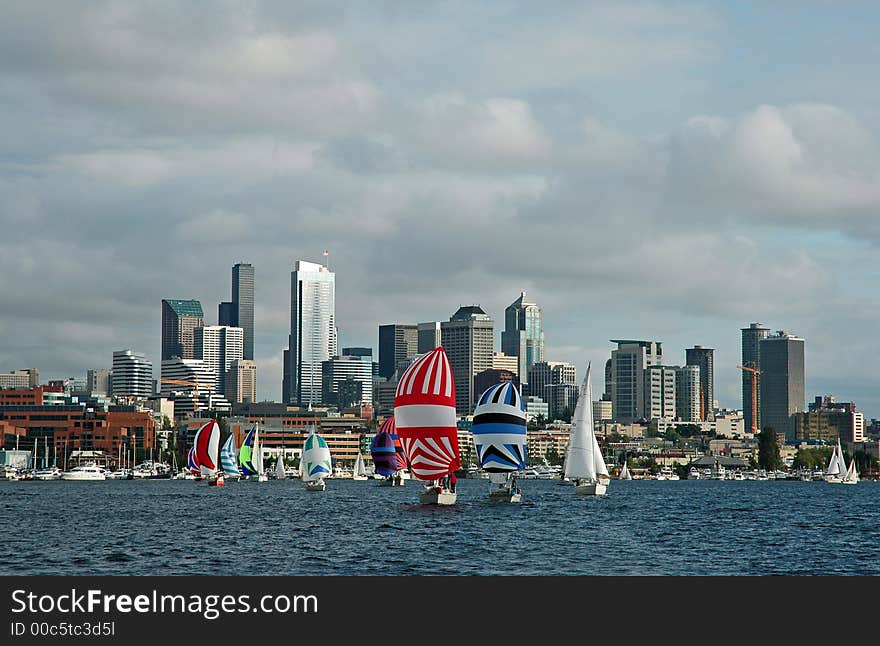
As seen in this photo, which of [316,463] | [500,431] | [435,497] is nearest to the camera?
[435,497]

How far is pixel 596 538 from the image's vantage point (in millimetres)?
76000

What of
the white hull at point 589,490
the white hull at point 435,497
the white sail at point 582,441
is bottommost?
the white hull at point 589,490

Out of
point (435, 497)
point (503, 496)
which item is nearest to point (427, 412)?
point (435, 497)

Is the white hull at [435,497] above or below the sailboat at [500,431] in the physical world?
below

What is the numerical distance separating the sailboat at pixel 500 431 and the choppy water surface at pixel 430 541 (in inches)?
151

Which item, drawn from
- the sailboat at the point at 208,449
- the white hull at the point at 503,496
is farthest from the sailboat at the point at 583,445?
the sailboat at the point at 208,449

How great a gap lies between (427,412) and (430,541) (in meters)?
24.0

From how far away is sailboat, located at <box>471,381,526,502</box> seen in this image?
112m

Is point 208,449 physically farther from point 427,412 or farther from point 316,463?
point 427,412

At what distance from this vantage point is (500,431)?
112m

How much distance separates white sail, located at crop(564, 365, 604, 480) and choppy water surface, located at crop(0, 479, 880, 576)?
53.5 ft

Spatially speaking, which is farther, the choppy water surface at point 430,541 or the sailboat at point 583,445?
the sailboat at point 583,445

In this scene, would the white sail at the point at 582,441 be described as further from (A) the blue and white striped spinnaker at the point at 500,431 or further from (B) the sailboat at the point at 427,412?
(B) the sailboat at the point at 427,412

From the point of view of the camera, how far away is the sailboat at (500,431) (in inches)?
4390
